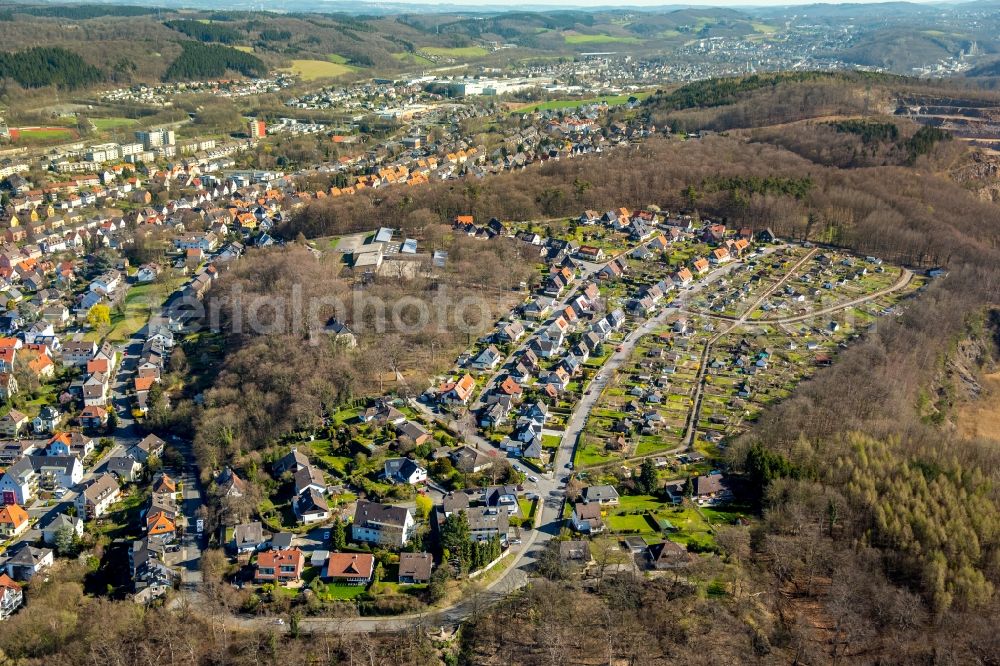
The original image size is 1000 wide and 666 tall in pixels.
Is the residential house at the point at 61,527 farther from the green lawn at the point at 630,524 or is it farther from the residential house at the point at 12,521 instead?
the green lawn at the point at 630,524

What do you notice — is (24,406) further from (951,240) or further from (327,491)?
(951,240)

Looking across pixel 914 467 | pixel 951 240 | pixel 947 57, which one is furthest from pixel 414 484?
pixel 947 57

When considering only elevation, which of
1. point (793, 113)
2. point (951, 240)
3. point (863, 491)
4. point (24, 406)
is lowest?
point (24, 406)

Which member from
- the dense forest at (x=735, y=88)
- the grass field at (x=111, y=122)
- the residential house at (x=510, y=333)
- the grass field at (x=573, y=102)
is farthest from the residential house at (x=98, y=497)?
the grass field at (x=573, y=102)

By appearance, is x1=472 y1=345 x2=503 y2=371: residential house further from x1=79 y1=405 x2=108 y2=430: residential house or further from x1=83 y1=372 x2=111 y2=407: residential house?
x1=83 y1=372 x2=111 y2=407: residential house

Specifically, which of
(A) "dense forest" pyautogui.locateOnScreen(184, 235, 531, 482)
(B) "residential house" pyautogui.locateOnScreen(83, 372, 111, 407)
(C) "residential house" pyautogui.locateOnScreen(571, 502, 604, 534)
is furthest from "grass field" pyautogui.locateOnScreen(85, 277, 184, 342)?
(C) "residential house" pyautogui.locateOnScreen(571, 502, 604, 534)

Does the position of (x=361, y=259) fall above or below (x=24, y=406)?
above
